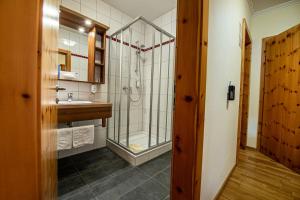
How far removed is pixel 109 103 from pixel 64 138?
0.66 m

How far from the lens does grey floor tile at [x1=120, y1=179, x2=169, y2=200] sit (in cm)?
123

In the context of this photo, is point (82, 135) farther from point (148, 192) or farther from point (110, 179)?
point (148, 192)

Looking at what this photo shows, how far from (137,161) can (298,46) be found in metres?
2.63

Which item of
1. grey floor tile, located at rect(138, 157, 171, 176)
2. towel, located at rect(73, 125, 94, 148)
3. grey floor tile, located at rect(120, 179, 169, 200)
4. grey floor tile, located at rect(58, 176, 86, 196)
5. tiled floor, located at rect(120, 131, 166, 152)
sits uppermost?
towel, located at rect(73, 125, 94, 148)

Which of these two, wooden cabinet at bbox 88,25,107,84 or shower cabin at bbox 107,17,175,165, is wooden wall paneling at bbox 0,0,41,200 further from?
wooden cabinet at bbox 88,25,107,84

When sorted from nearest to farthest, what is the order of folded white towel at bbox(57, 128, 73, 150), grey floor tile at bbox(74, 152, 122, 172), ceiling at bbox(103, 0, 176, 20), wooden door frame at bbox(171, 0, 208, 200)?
wooden door frame at bbox(171, 0, 208, 200) < folded white towel at bbox(57, 128, 73, 150) < grey floor tile at bbox(74, 152, 122, 172) < ceiling at bbox(103, 0, 176, 20)

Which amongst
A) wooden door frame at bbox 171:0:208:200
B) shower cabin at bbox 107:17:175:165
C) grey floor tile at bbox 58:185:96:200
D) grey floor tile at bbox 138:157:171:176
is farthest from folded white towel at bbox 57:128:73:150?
wooden door frame at bbox 171:0:208:200

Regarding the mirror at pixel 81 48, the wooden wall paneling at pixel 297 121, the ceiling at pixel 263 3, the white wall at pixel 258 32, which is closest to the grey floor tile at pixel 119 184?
the mirror at pixel 81 48

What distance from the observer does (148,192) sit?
1.30 metres

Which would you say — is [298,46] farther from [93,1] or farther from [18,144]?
[93,1]

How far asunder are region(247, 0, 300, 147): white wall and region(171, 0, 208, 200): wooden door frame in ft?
7.61

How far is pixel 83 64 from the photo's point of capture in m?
2.05

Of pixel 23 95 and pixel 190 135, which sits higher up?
pixel 23 95

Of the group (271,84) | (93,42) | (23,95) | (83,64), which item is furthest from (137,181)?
(271,84)
